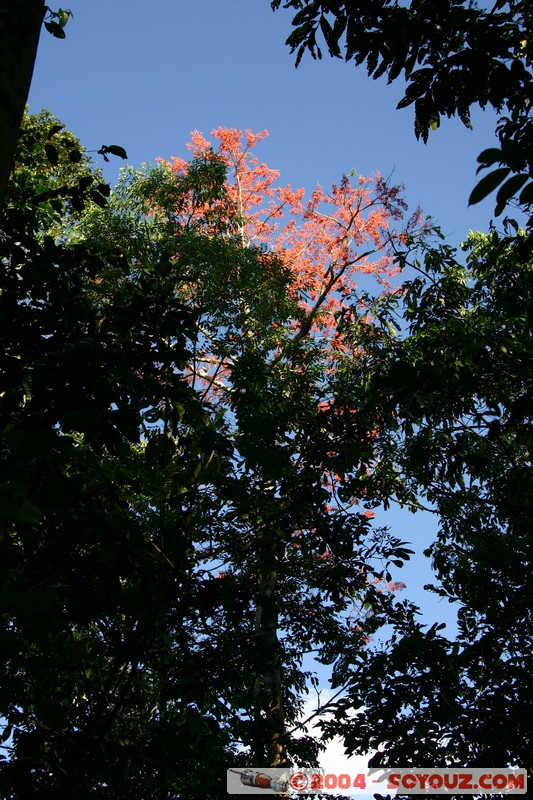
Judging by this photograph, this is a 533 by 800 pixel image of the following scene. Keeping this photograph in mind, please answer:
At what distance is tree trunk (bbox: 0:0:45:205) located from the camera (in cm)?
189

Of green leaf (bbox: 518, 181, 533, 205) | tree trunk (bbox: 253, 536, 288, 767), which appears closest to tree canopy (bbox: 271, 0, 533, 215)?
green leaf (bbox: 518, 181, 533, 205)

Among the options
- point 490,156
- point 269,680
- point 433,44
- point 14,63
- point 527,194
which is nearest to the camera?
point 490,156

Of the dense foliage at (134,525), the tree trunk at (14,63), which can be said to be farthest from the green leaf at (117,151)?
the tree trunk at (14,63)

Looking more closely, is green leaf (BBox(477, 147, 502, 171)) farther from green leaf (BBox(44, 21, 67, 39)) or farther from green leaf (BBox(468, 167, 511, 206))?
green leaf (BBox(44, 21, 67, 39))

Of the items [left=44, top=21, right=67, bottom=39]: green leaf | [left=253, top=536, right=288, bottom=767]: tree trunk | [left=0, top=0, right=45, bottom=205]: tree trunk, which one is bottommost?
[left=253, top=536, right=288, bottom=767]: tree trunk

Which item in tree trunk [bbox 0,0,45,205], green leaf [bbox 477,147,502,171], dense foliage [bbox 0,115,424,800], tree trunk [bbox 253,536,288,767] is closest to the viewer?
green leaf [bbox 477,147,502,171]

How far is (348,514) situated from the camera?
502 centimetres

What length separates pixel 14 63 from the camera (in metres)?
2.02

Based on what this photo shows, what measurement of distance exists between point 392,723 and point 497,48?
11.3ft

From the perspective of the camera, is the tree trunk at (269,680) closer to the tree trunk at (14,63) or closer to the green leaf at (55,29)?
the tree trunk at (14,63)

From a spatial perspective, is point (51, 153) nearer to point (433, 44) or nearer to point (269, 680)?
point (433, 44)

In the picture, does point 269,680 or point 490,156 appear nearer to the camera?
point 490,156

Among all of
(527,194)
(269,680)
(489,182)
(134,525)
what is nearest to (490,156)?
(489,182)

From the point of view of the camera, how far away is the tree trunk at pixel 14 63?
1.89 meters
